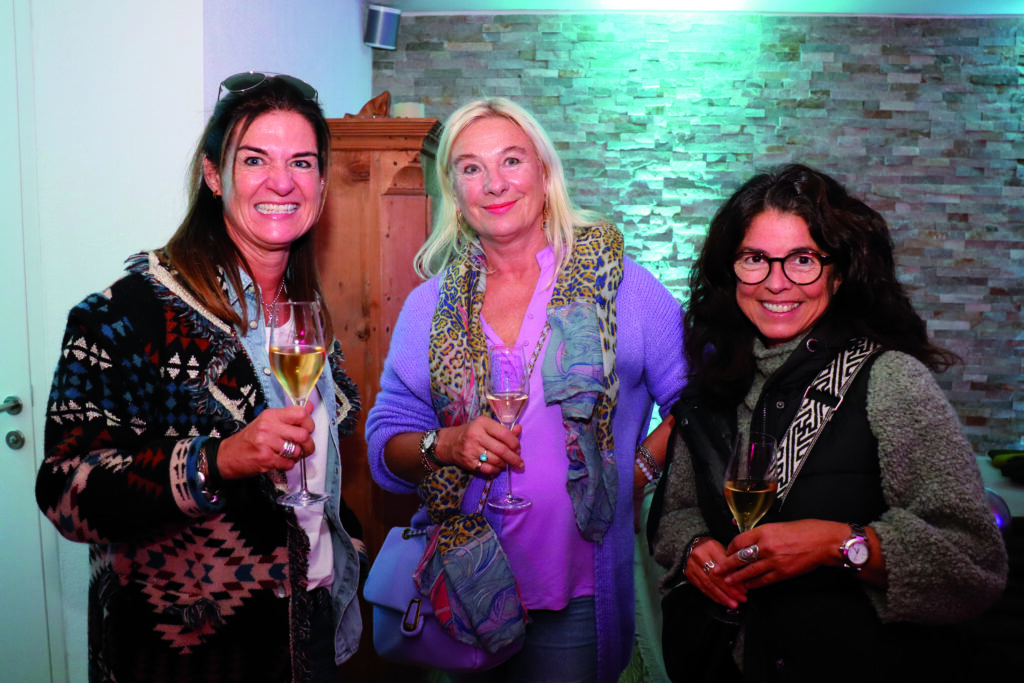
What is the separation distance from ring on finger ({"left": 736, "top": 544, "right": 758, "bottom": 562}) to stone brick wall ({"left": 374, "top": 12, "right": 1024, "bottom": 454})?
343 cm

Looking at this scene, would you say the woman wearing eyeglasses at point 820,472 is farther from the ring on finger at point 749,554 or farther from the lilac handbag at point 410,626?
the lilac handbag at point 410,626

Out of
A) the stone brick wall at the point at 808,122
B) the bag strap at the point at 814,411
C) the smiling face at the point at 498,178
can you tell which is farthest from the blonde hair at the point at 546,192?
the stone brick wall at the point at 808,122

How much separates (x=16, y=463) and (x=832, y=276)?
2.30m

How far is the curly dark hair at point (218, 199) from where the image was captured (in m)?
1.43

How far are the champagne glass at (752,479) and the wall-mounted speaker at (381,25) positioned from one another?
395cm

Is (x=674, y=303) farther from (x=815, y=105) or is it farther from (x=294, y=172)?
(x=815, y=105)

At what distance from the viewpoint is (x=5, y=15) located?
214 cm

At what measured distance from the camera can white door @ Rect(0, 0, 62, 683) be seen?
7.17ft

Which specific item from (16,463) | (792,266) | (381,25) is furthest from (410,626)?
(381,25)

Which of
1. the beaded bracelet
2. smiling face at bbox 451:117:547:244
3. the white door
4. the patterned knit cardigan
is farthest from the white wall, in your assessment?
the beaded bracelet

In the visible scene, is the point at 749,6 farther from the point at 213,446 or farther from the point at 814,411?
the point at 213,446

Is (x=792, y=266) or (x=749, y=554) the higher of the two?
(x=792, y=266)

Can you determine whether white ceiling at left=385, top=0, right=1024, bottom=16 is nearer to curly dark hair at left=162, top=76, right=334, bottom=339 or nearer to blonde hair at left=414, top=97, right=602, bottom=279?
blonde hair at left=414, top=97, right=602, bottom=279

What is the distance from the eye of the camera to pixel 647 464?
183 cm
